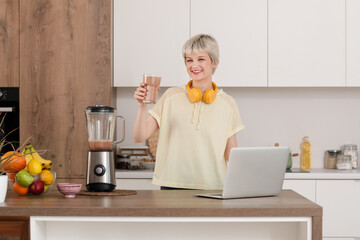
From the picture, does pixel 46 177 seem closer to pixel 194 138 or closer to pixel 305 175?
pixel 194 138

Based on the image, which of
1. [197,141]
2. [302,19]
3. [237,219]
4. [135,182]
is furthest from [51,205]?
[302,19]

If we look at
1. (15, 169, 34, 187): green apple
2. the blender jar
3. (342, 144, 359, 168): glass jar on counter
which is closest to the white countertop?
(342, 144, 359, 168): glass jar on counter

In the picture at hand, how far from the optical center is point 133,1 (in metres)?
4.11

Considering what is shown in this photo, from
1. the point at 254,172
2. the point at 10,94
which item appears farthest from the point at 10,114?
the point at 254,172

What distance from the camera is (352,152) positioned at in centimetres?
434

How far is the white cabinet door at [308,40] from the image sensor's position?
4.10 m

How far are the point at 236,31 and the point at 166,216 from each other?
7.89 ft

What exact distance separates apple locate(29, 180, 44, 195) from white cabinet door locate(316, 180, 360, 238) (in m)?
2.16

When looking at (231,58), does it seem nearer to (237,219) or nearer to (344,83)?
(344,83)

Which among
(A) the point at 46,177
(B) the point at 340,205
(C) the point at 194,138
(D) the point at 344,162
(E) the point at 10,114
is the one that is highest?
(E) the point at 10,114

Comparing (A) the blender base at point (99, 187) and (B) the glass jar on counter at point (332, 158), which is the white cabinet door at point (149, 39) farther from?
(A) the blender base at point (99, 187)

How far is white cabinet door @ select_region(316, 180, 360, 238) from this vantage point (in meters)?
3.87

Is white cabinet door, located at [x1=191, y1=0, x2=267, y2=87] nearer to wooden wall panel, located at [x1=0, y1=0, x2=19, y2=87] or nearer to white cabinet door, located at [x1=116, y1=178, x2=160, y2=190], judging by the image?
→ white cabinet door, located at [x1=116, y1=178, x2=160, y2=190]

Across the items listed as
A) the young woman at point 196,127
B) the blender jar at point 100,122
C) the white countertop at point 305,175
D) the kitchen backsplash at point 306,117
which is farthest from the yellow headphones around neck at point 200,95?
the kitchen backsplash at point 306,117
